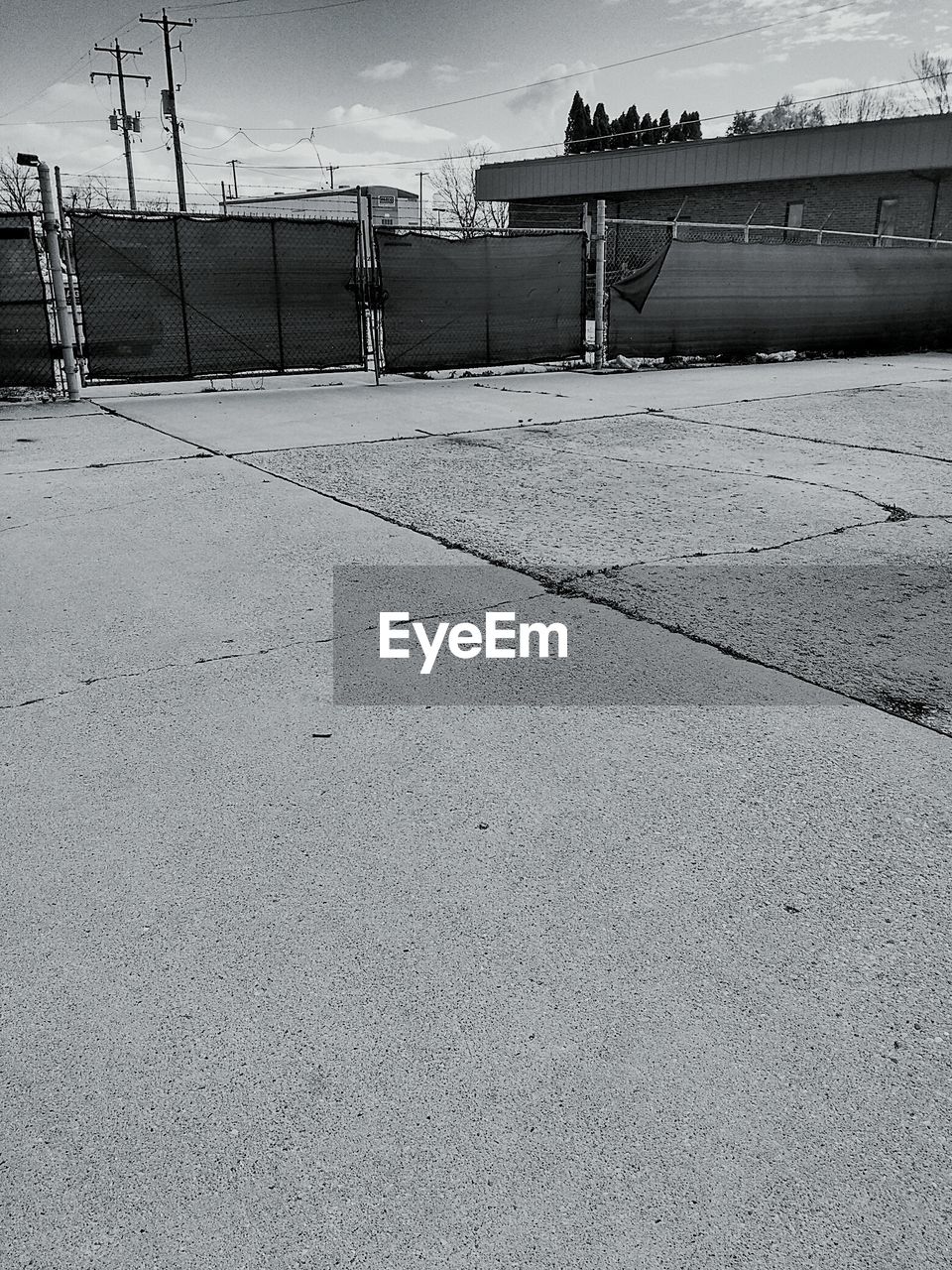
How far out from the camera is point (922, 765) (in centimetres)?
312

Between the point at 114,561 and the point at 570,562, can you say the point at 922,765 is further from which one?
the point at 114,561

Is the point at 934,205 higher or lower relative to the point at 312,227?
higher

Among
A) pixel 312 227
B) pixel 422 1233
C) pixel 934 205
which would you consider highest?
pixel 934 205

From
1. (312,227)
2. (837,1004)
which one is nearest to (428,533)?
(837,1004)

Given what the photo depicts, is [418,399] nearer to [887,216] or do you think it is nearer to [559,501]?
[559,501]

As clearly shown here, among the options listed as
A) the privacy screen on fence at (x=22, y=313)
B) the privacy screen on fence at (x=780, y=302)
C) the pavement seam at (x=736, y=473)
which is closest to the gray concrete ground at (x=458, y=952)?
the pavement seam at (x=736, y=473)

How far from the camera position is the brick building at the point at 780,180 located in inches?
1142

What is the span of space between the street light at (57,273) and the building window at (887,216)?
2738 centimetres

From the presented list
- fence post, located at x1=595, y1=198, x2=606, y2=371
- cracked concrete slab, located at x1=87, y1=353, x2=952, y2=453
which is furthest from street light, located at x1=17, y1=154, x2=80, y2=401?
fence post, located at x1=595, y1=198, x2=606, y2=371

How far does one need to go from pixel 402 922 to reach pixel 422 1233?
32.7 inches

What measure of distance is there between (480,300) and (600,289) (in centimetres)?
183

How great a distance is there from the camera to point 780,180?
1288 inches

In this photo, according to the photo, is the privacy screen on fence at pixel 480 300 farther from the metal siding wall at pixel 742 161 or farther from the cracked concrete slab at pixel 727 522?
the metal siding wall at pixel 742 161

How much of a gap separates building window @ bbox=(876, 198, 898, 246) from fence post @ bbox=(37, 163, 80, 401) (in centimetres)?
2739
